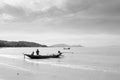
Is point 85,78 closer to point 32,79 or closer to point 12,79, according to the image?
point 32,79

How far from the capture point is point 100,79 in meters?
23.6

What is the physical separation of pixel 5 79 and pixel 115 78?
14.8 metres

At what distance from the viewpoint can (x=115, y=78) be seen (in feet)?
79.6

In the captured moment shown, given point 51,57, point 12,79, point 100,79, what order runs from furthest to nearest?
1. point 51,57
2. point 100,79
3. point 12,79

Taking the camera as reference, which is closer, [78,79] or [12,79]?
[12,79]

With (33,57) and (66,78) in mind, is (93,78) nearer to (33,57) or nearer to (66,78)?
(66,78)

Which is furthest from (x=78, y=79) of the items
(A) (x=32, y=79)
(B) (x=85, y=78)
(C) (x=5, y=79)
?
(C) (x=5, y=79)

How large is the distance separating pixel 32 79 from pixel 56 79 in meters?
3.15

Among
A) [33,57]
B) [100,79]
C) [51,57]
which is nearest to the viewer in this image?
[100,79]

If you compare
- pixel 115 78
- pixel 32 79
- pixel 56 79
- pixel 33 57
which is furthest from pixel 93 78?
pixel 33 57

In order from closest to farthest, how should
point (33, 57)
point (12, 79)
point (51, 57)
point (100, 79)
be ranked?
point (12, 79), point (100, 79), point (33, 57), point (51, 57)

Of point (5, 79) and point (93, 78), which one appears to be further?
point (93, 78)

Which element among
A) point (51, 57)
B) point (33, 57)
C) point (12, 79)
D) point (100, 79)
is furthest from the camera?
point (51, 57)

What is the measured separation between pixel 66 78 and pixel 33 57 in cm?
3576
